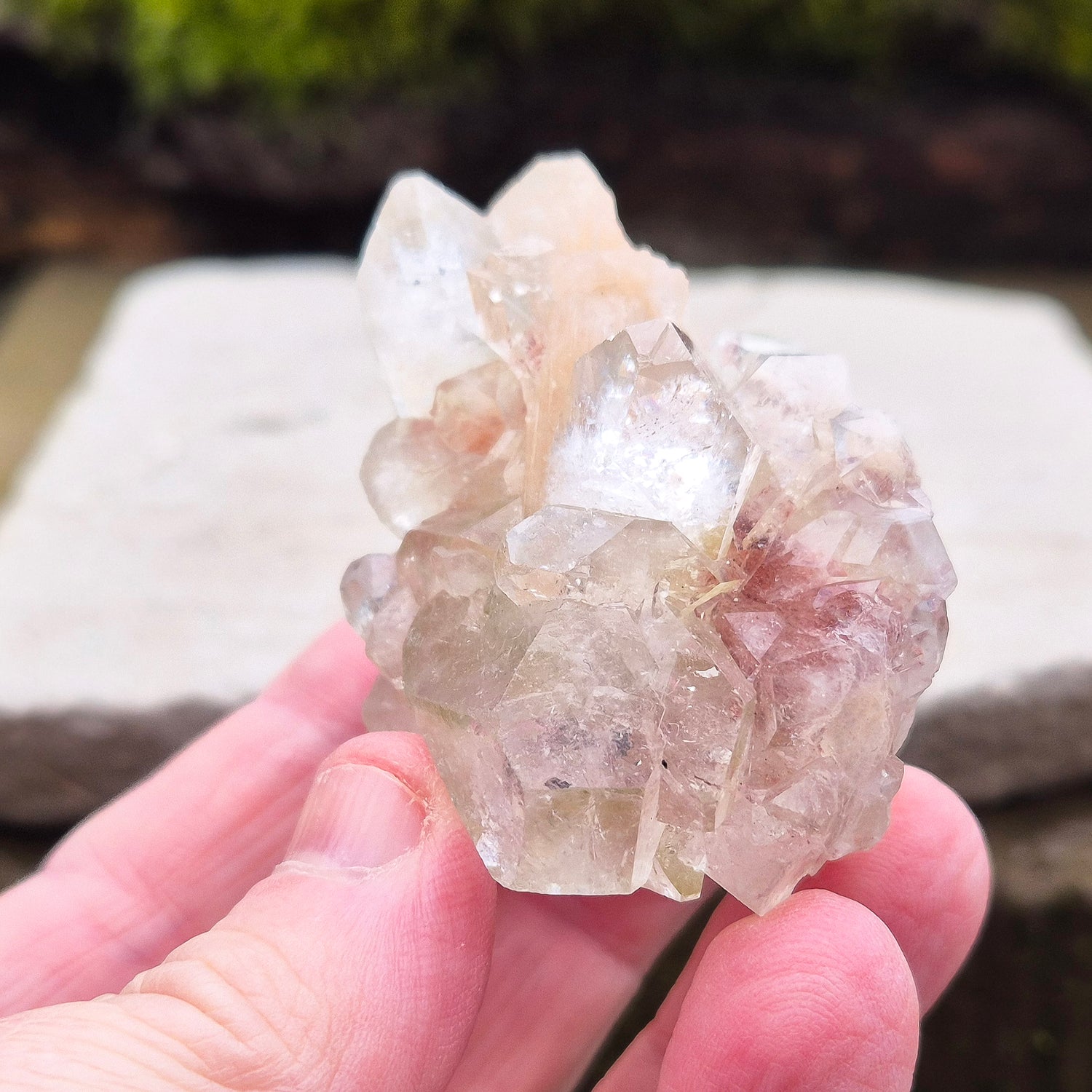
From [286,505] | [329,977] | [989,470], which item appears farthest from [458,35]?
[329,977]

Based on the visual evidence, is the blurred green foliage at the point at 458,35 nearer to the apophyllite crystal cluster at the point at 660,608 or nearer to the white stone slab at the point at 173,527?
the white stone slab at the point at 173,527

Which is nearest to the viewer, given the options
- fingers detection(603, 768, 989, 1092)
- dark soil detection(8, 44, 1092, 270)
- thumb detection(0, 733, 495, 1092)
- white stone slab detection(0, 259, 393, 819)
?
thumb detection(0, 733, 495, 1092)

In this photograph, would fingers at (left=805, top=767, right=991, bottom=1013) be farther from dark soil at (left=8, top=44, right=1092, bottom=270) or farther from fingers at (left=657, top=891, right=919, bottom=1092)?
dark soil at (left=8, top=44, right=1092, bottom=270)

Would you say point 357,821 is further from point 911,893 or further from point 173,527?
point 173,527

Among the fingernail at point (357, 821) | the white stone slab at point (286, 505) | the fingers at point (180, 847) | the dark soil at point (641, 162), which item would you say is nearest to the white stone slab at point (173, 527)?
the white stone slab at point (286, 505)

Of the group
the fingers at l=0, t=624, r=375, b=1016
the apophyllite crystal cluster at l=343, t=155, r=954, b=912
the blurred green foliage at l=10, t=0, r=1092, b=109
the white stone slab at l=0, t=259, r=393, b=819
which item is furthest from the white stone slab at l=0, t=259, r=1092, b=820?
the blurred green foliage at l=10, t=0, r=1092, b=109
